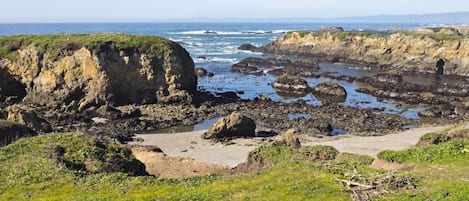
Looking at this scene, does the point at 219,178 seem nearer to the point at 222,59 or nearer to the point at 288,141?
Result: the point at 288,141

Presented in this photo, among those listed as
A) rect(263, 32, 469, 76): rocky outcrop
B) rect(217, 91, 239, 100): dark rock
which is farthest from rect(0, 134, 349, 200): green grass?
rect(263, 32, 469, 76): rocky outcrop

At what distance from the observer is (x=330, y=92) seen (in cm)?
6762

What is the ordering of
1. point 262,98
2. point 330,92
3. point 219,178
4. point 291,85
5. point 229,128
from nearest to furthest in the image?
point 219,178, point 229,128, point 262,98, point 330,92, point 291,85

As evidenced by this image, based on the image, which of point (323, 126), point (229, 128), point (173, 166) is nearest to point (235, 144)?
point (229, 128)

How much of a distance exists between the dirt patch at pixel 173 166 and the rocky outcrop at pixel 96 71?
2175 centimetres

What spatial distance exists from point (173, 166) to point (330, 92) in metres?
37.7

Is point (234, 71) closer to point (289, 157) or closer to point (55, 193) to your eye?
point (289, 157)

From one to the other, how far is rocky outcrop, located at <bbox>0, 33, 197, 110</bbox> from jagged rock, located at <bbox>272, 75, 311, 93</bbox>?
14.7 meters

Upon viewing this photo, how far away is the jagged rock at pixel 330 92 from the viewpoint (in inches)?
2591

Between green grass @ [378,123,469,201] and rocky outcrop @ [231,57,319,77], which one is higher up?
green grass @ [378,123,469,201]

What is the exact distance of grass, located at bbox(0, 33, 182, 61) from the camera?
199 feet

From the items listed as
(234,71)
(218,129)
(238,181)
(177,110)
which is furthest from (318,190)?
(234,71)

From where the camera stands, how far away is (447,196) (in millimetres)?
18281

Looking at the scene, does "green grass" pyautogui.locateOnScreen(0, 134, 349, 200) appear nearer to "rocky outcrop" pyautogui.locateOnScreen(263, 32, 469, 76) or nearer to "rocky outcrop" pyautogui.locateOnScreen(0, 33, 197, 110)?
"rocky outcrop" pyautogui.locateOnScreen(0, 33, 197, 110)
